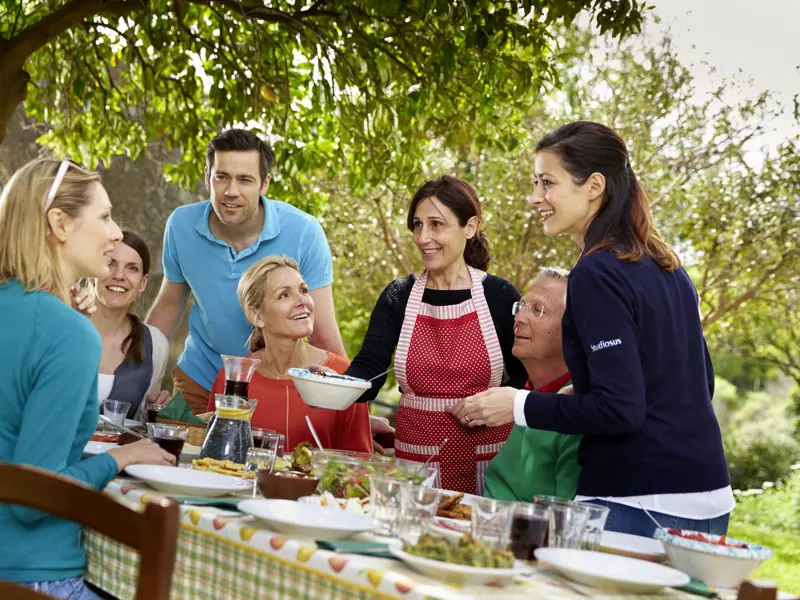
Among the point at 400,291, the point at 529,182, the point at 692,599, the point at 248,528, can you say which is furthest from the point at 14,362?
the point at 529,182

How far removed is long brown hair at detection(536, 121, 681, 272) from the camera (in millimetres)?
2852

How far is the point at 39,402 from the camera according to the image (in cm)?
240

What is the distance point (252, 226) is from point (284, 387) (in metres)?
1.13

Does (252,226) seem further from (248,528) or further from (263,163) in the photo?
(248,528)

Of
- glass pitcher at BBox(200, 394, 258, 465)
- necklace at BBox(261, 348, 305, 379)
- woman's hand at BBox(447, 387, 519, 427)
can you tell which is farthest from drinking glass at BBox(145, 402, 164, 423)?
woman's hand at BBox(447, 387, 519, 427)

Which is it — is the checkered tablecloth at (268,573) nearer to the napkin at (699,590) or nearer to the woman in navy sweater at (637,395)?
the napkin at (699,590)

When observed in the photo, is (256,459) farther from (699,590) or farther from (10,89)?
(10,89)

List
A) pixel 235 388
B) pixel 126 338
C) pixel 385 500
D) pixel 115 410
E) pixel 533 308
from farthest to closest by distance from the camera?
pixel 126 338, pixel 115 410, pixel 533 308, pixel 235 388, pixel 385 500

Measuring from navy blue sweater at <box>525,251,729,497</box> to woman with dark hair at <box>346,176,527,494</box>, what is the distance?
142 cm

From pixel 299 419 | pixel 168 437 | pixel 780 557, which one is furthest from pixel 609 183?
pixel 780 557

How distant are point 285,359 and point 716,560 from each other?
2340 millimetres

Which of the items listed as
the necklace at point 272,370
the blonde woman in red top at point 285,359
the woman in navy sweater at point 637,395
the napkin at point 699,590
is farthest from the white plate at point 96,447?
the napkin at point 699,590

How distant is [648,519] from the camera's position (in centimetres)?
272

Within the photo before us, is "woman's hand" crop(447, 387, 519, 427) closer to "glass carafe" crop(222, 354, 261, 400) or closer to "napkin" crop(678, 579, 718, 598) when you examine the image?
"glass carafe" crop(222, 354, 261, 400)
